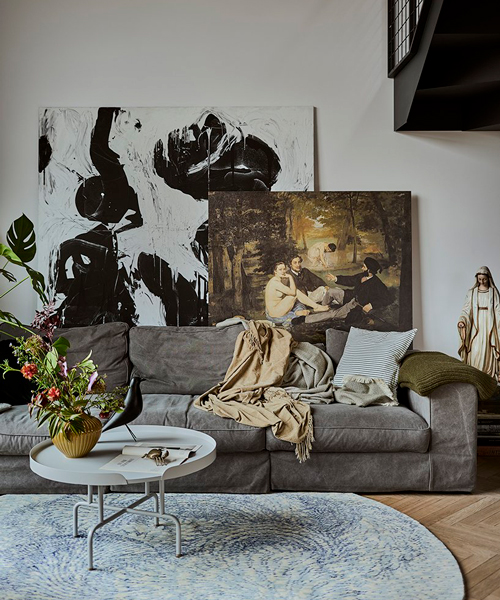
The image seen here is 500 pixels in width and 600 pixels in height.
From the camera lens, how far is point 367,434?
3385 millimetres

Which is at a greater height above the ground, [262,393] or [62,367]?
Result: [62,367]

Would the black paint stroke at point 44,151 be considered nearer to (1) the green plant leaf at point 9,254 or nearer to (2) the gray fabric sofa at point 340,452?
(1) the green plant leaf at point 9,254

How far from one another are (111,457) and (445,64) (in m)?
3.14

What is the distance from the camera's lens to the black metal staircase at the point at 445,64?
361cm

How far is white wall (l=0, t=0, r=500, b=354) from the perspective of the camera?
179 inches

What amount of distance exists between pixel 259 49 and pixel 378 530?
129 inches

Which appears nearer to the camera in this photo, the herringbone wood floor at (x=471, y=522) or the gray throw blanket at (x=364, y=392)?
the herringbone wood floor at (x=471, y=522)

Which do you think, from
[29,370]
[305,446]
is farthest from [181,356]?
[29,370]

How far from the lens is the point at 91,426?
8.86 ft

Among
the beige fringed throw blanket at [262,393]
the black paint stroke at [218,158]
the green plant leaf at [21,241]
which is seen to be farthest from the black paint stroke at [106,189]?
the beige fringed throw blanket at [262,393]

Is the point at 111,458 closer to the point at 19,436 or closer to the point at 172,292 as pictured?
the point at 19,436

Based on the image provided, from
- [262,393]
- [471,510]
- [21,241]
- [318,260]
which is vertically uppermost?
[21,241]

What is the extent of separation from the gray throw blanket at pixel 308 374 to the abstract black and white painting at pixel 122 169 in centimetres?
94

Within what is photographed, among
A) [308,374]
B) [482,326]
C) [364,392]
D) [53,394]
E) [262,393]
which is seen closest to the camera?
[53,394]
